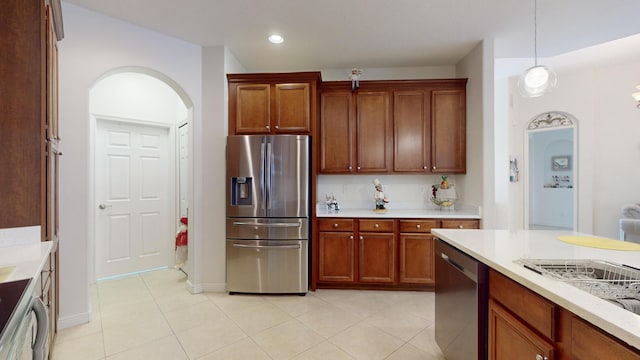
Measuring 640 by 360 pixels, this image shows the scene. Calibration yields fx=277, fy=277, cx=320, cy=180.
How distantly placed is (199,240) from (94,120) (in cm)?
202

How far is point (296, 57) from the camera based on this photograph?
3459mm

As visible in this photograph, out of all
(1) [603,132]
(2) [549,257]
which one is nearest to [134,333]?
(2) [549,257]

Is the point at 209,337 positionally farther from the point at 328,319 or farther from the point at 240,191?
the point at 240,191

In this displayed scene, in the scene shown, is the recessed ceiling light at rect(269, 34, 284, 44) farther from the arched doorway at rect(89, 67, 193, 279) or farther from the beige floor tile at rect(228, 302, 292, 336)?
the beige floor tile at rect(228, 302, 292, 336)

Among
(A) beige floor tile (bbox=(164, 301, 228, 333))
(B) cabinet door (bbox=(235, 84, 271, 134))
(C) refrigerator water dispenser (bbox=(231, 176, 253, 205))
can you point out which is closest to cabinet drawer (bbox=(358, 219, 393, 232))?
(C) refrigerator water dispenser (bbox=(231, 176, 253, 205))

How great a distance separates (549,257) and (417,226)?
5.77 ft

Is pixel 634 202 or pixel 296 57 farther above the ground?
pixel 296 57

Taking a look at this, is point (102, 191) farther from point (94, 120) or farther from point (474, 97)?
point (474, 97)

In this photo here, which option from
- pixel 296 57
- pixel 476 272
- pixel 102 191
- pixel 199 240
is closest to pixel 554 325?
pixel 476 272

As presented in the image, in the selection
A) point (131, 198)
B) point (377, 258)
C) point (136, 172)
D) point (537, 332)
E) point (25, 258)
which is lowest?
point (377, 258)

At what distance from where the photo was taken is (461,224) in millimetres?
3068

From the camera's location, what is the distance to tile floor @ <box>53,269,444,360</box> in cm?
204

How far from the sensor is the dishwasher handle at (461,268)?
4.81 feet

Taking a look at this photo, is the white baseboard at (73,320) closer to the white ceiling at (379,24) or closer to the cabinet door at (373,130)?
the white ceiling at (379,24)
